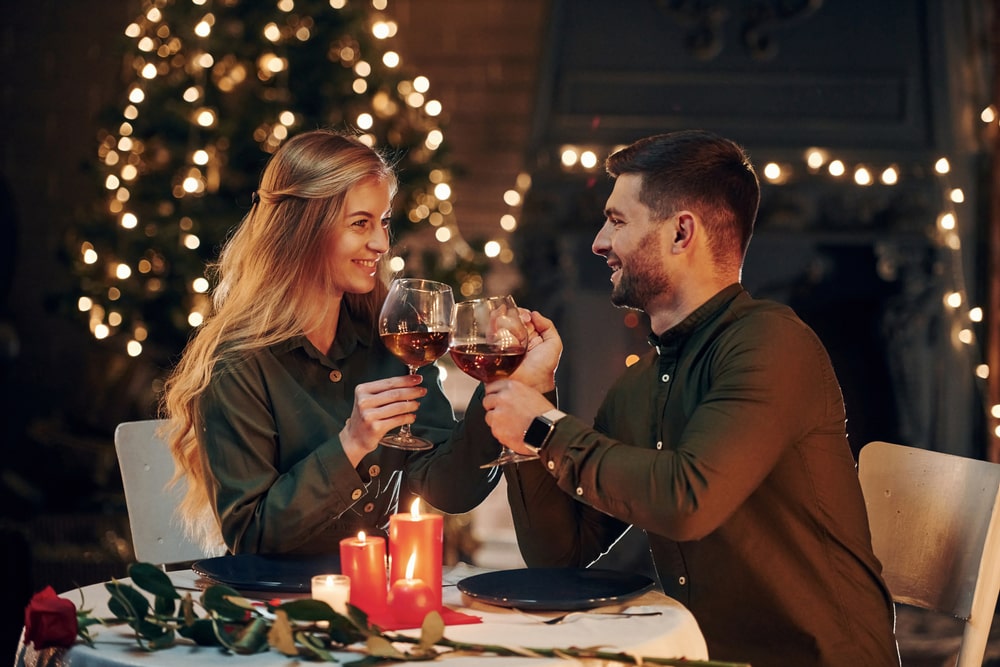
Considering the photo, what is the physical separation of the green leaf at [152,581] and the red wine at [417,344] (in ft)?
1.72

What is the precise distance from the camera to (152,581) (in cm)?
144

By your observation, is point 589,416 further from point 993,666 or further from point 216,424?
point 216,424

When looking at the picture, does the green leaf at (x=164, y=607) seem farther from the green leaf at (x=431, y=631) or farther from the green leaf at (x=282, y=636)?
the green leaf at (x=431, y=631)

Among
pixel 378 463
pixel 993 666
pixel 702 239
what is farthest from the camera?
pixel 993 666

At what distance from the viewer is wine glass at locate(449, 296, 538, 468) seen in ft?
5.83

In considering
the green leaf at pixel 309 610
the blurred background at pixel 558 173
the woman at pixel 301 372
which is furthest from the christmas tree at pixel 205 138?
the green leaf at pixel 309 610

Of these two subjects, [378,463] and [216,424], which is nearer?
[216,424]

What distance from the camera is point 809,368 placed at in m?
1.78

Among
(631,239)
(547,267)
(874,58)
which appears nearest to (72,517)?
(547,267)

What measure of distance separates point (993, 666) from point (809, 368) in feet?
6.97

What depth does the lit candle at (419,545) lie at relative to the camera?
4.88 feet

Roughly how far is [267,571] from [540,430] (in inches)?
17.1

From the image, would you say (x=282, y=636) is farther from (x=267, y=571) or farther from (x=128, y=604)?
(x=267, y=571)

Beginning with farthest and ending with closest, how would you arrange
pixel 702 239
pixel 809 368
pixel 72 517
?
pixel 72 517, pixel 702 239, pixel 809 368
